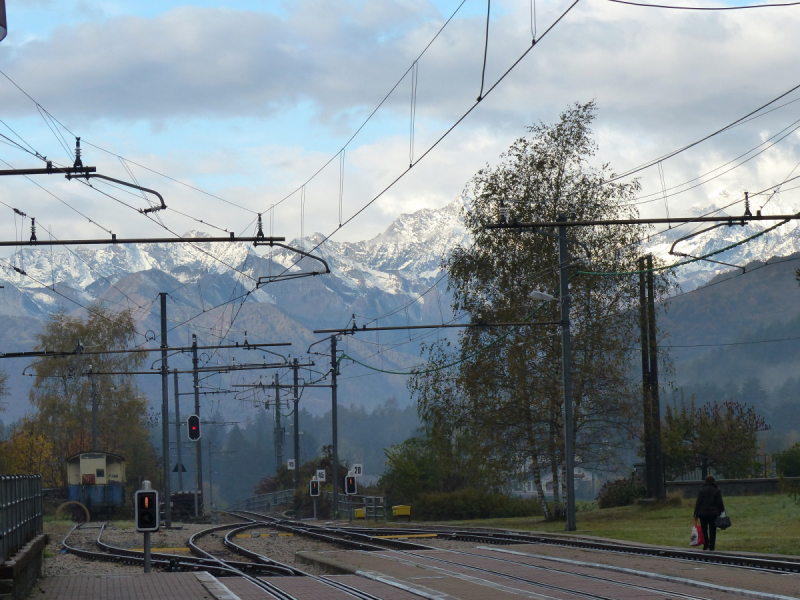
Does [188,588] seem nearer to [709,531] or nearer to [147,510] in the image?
[147,510]

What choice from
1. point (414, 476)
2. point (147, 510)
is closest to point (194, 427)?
point (414, 476)

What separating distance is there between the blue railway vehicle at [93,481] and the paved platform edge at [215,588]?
3672 cm

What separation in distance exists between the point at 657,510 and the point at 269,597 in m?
23.5

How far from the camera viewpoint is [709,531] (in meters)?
20.2

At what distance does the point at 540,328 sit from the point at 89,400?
48.6 metres

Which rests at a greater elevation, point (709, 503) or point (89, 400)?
point (89, 400)

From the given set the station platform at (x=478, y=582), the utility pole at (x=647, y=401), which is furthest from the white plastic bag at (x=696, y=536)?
the utility pole at (x=647, y=401)

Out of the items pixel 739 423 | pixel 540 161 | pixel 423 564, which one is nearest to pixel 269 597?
pixel 423 564

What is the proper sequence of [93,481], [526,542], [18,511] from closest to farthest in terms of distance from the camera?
[18,511] → [526,542] → [93,481]

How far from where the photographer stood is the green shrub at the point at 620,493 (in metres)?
41.0

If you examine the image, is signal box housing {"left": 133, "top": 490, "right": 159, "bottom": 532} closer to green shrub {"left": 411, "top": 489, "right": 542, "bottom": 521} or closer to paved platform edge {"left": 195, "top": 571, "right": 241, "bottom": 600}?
paved platform edge {"left": 195, "top": 571, "right": 241, "bottom": 600}

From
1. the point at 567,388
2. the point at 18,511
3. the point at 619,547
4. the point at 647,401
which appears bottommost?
the point at 619,547

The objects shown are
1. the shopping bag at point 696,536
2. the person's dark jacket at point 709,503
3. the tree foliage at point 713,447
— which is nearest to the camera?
the person's dark jacket at point 709,503

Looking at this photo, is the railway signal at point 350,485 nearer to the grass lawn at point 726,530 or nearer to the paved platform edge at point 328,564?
the grass lawn at point 726,530
